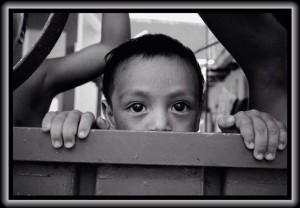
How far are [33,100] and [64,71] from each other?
18cm

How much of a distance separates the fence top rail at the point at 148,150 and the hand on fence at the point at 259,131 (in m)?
0.01

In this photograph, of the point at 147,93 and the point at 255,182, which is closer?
the point at 255,182

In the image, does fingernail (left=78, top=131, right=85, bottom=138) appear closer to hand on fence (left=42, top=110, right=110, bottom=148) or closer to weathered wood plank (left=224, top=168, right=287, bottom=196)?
hand on fence (left=42, top=110, right=110, bottom=148)

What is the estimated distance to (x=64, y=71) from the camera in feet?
4.43

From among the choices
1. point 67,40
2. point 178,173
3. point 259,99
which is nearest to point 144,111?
point 259,99

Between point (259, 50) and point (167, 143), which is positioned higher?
point (259, 50)

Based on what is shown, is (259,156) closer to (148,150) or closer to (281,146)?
(281,146)

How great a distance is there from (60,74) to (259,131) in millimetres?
937

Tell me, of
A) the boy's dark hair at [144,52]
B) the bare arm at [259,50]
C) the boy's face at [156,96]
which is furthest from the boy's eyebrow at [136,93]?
the bare arm at [259,50]

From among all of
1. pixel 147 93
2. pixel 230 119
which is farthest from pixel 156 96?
pixel 230 119

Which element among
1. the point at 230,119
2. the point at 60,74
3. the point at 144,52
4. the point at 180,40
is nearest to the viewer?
the point at 230,119

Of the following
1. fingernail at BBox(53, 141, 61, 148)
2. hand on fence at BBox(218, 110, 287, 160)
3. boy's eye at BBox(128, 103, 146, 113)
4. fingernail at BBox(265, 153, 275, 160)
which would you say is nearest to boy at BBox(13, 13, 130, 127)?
boy's eye at BBox(128, 103, 146, 113)

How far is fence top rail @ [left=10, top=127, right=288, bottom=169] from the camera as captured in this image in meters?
0.54

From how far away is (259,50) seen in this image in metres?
0.85
